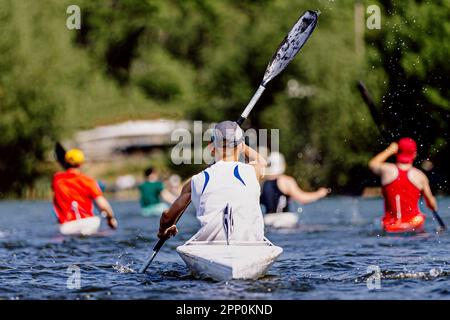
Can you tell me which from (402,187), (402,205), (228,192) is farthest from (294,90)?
(228,192)

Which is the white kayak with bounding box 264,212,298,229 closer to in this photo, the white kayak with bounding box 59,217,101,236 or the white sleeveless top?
the white kayak with bounding box 59,217,101,236

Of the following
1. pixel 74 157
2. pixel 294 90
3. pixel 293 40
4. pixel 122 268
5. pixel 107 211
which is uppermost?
pixel 294 90

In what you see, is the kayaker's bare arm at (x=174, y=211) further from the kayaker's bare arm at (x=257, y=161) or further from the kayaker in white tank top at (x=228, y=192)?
the kayaker's bare arm at (x=257, y=161)

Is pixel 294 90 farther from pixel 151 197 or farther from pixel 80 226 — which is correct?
pixel 80 226

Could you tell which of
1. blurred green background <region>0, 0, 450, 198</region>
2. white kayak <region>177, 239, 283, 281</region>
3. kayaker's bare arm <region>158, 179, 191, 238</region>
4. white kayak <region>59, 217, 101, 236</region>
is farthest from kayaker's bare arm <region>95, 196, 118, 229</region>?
blurred green background <region>0, 0, 450, 198</region>

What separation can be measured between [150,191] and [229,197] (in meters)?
16.5

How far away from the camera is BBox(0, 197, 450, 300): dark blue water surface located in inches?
444

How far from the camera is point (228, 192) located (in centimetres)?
1162

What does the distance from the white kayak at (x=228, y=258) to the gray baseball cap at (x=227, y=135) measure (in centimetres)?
97

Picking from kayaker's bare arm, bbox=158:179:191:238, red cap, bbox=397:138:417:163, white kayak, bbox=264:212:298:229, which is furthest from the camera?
white kayak, bbox=264:212:298:229

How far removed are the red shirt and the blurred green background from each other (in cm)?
1671

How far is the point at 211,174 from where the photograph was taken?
38.3 feet

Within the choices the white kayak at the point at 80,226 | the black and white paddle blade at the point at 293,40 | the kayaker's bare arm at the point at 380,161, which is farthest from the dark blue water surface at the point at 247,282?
the black and white paddle blade at the point at 293,40
